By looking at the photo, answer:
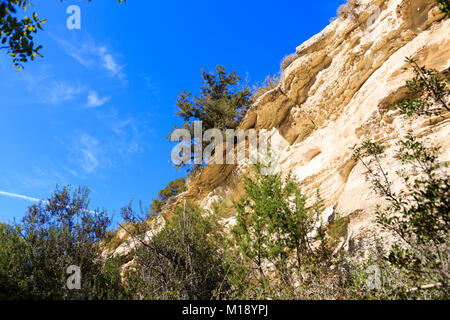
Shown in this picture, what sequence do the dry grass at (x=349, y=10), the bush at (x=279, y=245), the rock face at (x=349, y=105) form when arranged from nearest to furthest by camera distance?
the bush at (x=279, y=245) → the rock face at (x=349, y=105) → the dry grass at (x=349, y=10)

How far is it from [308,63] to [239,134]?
15.5ft

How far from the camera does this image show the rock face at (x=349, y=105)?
687cm

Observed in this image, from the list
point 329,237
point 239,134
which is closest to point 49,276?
point 329,237

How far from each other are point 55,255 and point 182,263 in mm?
3505

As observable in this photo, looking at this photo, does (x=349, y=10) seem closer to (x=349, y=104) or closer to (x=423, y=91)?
(x=349, y=104)

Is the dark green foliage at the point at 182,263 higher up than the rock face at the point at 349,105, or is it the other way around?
the rock face at the point at 349,105

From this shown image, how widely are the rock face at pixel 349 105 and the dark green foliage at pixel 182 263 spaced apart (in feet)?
12.1

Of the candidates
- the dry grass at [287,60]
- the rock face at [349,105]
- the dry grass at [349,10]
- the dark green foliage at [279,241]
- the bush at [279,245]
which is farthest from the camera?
the dry grass at [287,60]

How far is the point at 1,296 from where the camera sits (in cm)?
379

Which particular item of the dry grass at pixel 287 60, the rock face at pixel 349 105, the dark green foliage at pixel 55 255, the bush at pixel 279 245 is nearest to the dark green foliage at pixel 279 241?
the bush at pixel 279 245

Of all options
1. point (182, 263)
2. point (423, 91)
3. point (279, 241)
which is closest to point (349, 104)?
point (423, 91)

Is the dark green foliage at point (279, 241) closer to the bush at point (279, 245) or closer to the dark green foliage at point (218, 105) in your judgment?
the bush at point (279, 245)

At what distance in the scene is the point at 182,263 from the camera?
25.7 feet
